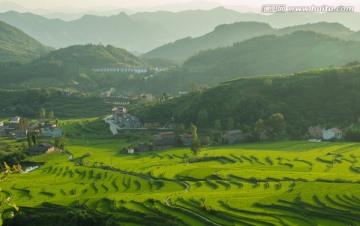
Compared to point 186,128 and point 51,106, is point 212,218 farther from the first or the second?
point 51,106

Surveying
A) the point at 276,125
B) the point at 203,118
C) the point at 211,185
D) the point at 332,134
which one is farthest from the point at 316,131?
the point at 211,185

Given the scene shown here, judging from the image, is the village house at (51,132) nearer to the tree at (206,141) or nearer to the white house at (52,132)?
the white house at (52,132)

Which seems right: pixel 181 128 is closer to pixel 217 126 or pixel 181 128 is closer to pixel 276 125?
pixel 217 126

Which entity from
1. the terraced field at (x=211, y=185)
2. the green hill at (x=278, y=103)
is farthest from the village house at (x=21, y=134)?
the green hill at (x=278, y=103)

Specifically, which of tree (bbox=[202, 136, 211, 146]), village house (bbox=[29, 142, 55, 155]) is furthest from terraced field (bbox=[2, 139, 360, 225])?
tree (bbox=[202, 136, 211, 146])

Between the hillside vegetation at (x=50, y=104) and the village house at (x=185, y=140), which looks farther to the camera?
the hillside vegetation at (x=50, y=104)
